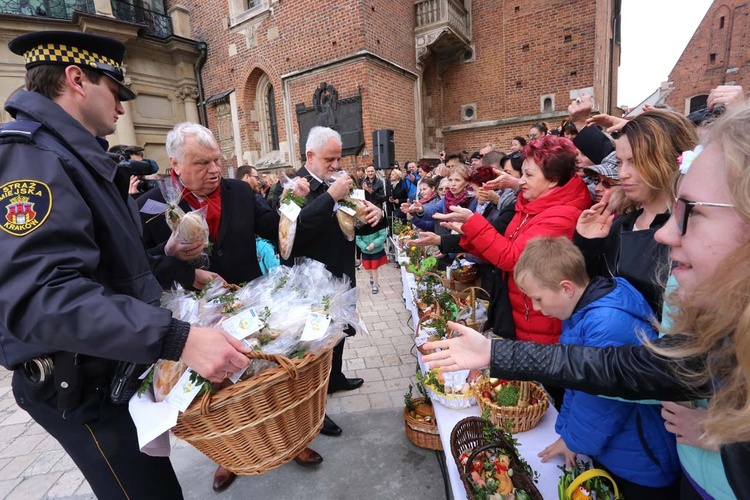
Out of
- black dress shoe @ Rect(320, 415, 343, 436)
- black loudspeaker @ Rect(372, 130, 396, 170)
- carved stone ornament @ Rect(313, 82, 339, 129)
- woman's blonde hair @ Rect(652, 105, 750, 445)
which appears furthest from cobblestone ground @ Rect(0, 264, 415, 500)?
carved stone ornament @ Rect(313, 82, 339, 129)

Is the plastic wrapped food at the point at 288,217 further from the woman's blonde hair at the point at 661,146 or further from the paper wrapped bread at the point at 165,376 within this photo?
the woman's blonde hair at the point at 661,146

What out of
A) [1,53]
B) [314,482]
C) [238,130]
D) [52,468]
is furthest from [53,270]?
[1,53]

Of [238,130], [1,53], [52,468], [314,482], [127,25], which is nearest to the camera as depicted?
[314,482]

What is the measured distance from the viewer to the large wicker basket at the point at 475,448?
1324 mm

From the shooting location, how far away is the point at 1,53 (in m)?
9.84

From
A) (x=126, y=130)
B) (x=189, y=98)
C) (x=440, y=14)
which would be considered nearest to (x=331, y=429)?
(x=440, y=14)

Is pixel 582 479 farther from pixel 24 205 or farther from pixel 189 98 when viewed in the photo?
pixel 189 98

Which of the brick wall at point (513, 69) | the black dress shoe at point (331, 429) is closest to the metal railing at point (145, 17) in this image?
the brick wall at point (513, 69)

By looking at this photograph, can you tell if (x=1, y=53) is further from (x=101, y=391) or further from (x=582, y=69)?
(x=582, y=69)

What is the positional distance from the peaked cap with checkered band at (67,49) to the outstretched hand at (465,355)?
63.7 inches

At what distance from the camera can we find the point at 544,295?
1543 mm

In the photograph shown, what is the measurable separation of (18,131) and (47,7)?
48.5ft

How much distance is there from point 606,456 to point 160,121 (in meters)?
15.6

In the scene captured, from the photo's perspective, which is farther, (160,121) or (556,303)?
(160,121)
